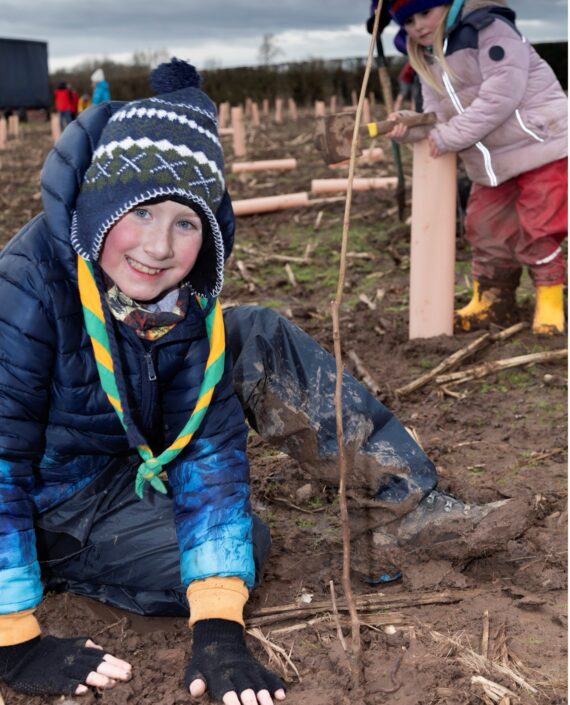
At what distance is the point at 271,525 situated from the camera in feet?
9.70

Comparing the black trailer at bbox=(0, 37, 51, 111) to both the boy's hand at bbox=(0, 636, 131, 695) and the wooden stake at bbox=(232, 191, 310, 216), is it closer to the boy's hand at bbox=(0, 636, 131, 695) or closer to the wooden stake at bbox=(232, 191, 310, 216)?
the wooden stake at bbox=(232, 191, 310, 216)

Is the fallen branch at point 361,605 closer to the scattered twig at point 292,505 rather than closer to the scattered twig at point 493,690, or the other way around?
the scattered twig at point 493,690

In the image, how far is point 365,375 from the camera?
4.15 m

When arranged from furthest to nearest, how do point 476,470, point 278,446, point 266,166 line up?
1. point 266,166
2. point 476,470
3. point 278,446

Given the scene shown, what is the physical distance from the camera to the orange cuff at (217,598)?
219 centimetres

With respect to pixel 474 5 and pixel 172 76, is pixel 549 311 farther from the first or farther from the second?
pixel 172 76

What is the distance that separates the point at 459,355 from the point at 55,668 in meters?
2.71

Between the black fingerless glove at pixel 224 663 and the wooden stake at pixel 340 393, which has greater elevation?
the wooden stake at pixel 340 393

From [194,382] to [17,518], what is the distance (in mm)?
586

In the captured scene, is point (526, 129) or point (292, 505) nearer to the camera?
point (292, 505)

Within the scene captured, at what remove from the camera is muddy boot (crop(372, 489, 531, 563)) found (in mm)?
2666

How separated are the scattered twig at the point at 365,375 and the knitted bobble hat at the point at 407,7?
5.41 feet

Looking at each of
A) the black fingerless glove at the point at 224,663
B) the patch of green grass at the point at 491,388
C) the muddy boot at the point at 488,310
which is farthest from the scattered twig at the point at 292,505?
the muddy boot at the point at 488,310

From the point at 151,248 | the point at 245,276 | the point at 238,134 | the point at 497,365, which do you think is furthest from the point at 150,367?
the point at 238,134
